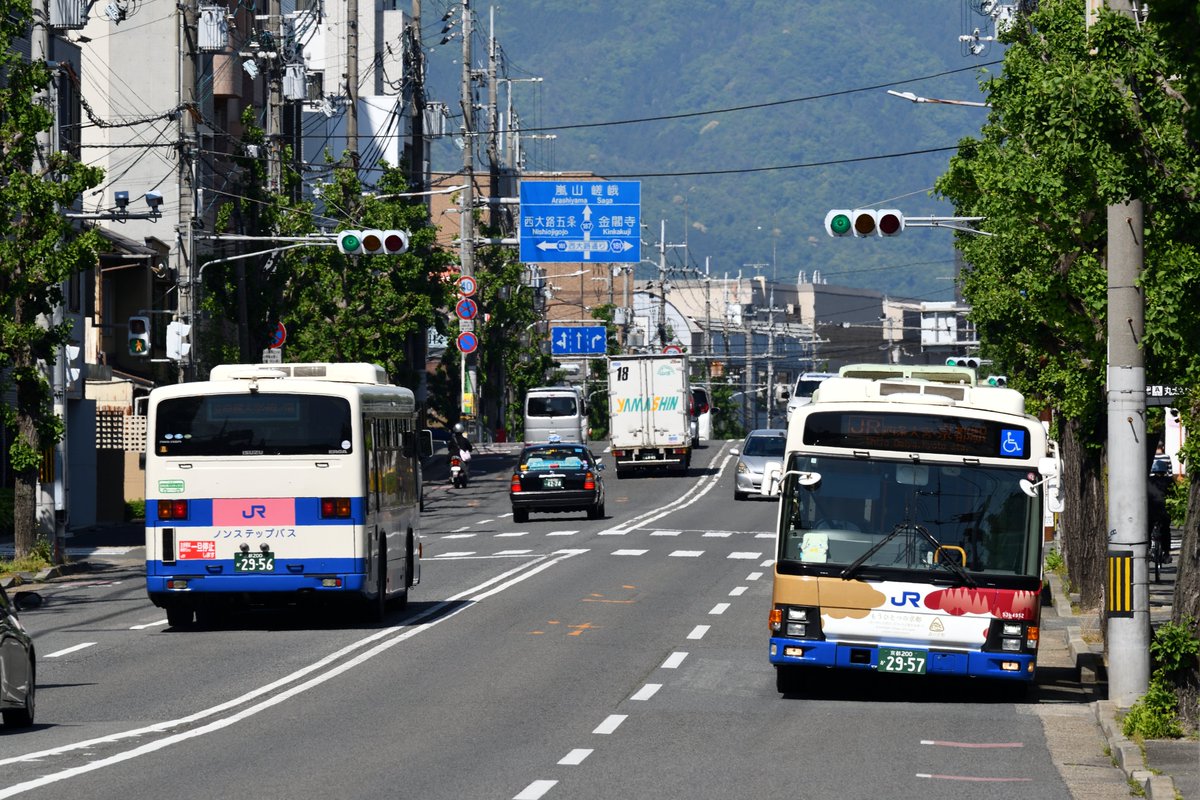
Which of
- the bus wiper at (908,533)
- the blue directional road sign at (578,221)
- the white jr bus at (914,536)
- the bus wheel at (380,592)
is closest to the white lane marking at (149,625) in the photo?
the bus wheel at (380,592)

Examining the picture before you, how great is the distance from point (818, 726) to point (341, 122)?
82224 millimetres

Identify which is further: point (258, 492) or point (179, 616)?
point (179, 616)

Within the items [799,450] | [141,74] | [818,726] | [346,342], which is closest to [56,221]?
[799,450]

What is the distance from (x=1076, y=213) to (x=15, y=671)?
11256mm

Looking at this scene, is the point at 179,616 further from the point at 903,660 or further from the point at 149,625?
the point at 903,660

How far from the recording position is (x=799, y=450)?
1786 cm

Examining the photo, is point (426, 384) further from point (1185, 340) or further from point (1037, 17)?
point (1185, 340)

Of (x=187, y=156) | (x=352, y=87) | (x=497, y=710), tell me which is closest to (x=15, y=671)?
(x=497, y=710)

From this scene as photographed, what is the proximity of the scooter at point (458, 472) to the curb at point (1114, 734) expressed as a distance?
36444 millimetres

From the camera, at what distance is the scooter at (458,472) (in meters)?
60.4

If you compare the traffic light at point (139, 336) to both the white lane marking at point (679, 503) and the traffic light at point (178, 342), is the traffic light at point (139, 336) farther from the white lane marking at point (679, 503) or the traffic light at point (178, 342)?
the white lane marking at point (679, 503)

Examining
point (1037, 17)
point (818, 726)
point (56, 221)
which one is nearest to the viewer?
point (818, 726)

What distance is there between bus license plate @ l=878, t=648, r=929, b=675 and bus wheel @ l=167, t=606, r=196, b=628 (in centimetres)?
986

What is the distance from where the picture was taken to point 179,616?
24.2 meters
